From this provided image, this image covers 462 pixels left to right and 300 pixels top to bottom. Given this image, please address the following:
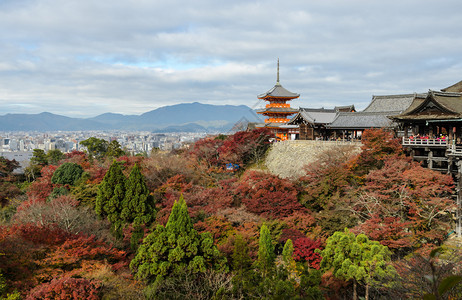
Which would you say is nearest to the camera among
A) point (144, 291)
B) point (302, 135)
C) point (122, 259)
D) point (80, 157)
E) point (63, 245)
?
point (144, 291)

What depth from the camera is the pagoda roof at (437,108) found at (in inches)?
637

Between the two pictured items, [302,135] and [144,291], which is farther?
[302,135]

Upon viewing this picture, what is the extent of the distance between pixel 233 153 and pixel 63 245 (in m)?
16.2

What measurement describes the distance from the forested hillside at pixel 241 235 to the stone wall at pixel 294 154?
3407 millimetres

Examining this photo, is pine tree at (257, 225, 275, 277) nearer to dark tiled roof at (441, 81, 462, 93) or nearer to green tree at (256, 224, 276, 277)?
green tree at (256, 224, 276, 277)

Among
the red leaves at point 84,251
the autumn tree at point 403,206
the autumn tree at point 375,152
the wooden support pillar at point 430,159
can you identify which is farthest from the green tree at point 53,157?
the wooden support pillar at point 430,159

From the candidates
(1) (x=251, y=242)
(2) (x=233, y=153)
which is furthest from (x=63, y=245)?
(2) (x=233, y=153)

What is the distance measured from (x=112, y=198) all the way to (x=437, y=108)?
1858 cm

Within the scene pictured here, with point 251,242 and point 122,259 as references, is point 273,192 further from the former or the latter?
point 122,259

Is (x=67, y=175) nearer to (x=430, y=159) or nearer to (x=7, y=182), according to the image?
(x=7, y=182)

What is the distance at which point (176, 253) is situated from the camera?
11.3 m

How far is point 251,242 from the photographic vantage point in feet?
47.2

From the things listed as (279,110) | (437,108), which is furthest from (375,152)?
(279,110)

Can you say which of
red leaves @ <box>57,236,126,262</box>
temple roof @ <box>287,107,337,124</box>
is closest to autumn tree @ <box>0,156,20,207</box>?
red leaves @ <box>57,236,126,262</box>
